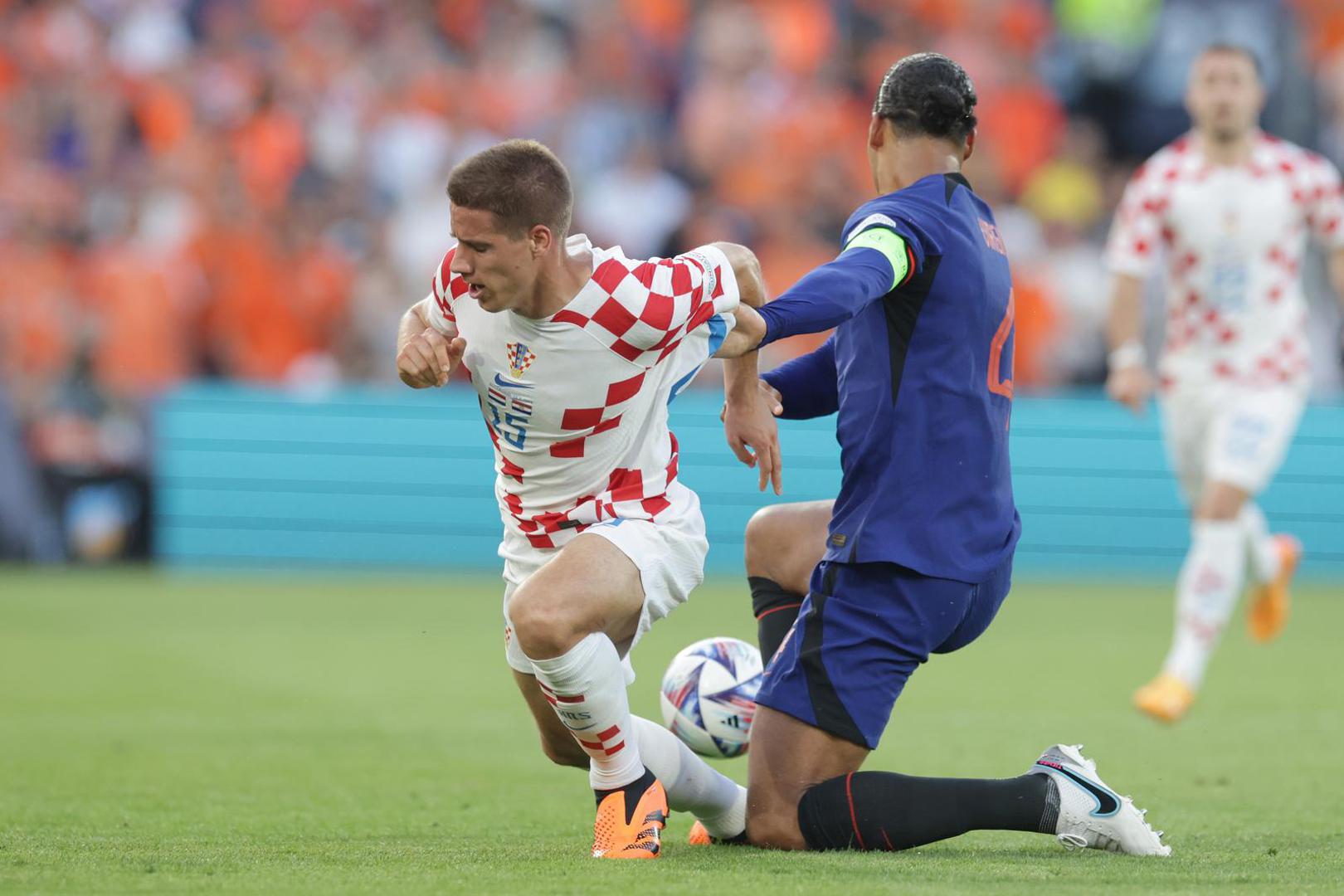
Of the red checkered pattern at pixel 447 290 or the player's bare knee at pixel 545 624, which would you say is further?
the red checkered pattern at pixel 447 290

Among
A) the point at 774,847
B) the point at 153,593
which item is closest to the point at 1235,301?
the point at 774,847

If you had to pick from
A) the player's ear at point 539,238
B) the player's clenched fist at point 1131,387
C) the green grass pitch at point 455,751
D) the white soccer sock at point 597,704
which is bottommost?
the green grass pitch at point 455,751

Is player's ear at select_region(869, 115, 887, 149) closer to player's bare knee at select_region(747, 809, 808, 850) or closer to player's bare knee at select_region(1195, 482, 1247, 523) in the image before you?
player's bare knee at select_region(747, 809, 808, 850)

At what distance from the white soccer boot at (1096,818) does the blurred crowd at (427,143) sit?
382 inches

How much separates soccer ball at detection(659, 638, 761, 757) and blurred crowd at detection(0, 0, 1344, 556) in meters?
9.03

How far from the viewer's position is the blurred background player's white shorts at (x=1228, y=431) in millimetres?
8383

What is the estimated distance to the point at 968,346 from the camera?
16.3 feet

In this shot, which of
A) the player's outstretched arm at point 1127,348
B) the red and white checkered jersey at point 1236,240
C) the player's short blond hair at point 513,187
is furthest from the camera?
the red and white checkered jersey at point 1236,240

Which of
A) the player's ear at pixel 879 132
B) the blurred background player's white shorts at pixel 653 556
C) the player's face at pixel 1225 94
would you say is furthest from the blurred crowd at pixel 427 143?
the blurred background player's white shorts at pixel 653 556

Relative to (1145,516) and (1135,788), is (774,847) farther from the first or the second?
(1145,516)

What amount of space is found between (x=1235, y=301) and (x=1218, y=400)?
487 mm

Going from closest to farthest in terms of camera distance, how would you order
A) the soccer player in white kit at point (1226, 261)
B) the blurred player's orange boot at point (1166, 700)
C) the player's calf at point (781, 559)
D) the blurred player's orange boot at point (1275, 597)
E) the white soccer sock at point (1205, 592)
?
the player's calf at point (781, 559), the blurred player's orange boot at point (1166, 700), the white soccer sock at point (1205, 592), the soccer player in white kit at point (1226, 261), the blurred player's orange boot at point (1275, 597)

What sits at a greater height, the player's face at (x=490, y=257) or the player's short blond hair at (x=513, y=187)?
the player's short blond hair at (x=513, y=187)

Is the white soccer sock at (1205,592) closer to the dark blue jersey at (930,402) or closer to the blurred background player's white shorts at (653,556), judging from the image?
the dark blue jersey at (930,402)
